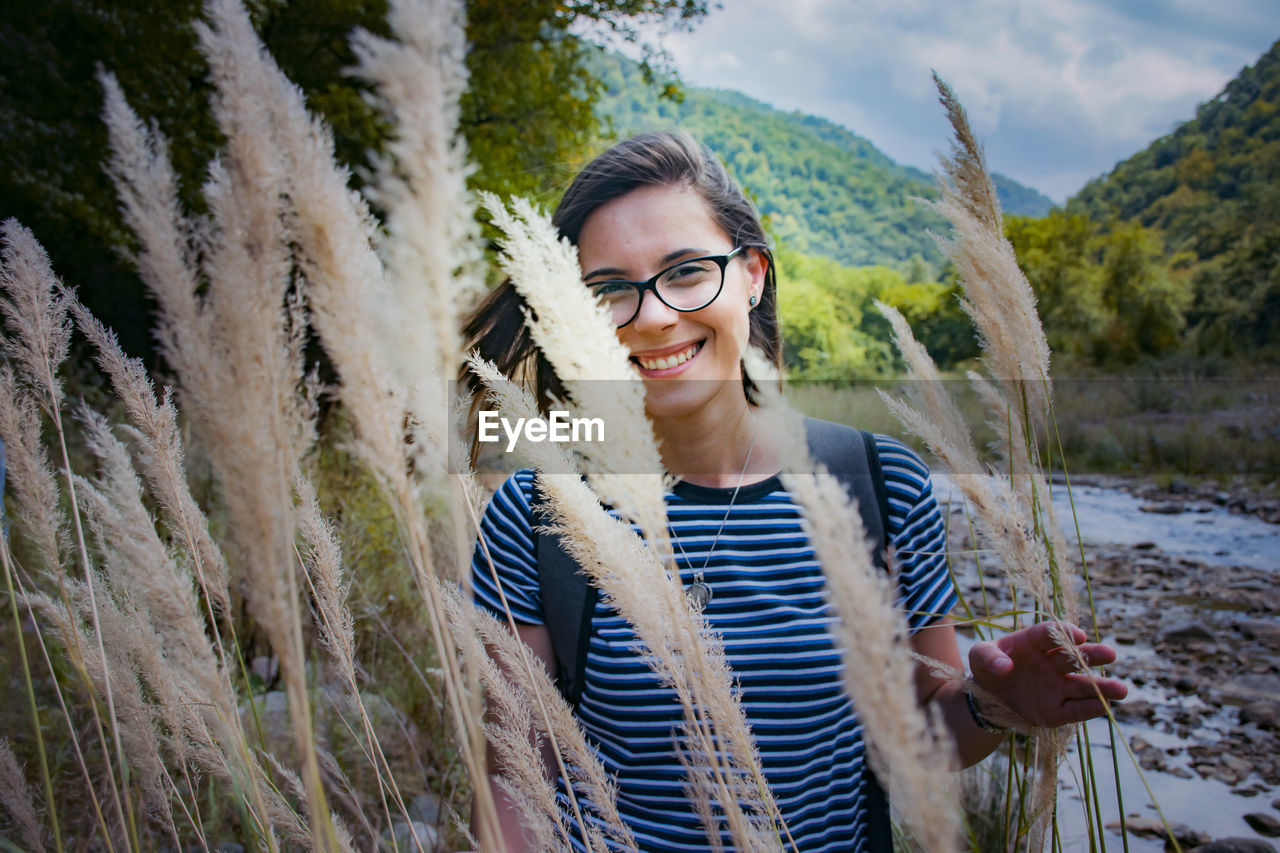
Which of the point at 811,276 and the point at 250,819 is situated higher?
the point at 811,276

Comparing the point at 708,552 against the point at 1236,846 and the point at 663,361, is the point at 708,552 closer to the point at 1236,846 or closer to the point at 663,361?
the point at 663,361

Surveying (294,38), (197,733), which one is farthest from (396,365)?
(294,38)

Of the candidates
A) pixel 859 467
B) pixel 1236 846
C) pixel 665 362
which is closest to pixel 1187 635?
pixel 1236 846

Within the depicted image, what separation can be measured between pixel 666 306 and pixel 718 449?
0.45m

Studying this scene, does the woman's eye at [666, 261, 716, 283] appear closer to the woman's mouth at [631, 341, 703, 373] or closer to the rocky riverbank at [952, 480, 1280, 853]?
the woman's mouth at [631, 341, 703, 373]

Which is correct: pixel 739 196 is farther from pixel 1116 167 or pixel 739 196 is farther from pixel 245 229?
pixel 1116 167

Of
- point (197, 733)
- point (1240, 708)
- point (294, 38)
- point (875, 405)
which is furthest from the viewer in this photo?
point (875, 405)

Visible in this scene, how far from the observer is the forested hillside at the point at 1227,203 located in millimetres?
6652

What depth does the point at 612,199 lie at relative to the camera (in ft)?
4.92

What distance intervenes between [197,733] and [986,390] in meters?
1.33

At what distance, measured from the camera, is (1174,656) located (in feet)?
10.5

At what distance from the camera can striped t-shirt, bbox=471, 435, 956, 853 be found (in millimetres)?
1376

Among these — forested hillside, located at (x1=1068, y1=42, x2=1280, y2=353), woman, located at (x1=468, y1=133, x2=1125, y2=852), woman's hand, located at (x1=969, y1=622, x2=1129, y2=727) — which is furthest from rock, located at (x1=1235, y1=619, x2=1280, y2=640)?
forested hillside, located at (x1=1068, y1=42, x2=1280, y2=353)

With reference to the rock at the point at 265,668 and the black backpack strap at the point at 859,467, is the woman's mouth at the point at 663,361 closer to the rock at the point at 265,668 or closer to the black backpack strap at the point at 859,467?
the black backpack strap at the point at 859,467
